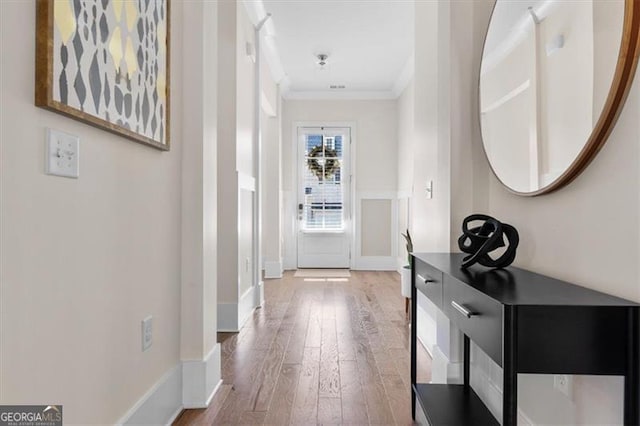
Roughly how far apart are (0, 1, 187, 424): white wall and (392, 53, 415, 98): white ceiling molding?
152 inches

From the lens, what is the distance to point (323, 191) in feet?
20.5

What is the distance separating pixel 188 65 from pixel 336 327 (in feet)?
7.17

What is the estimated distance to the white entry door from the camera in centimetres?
621

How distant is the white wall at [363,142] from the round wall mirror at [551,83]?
4.26 m

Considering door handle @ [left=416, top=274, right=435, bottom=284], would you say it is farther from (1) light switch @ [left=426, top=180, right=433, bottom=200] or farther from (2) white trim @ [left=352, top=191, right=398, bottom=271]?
(2) white trim @ [left=352, top=191, right=398, bottom=271]

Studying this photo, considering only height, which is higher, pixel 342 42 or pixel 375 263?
pixel 342 42

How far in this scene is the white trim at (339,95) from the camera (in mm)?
6059

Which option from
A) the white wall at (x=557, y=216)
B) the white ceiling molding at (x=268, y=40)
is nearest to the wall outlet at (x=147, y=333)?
the white wall at (x=557, y=216)

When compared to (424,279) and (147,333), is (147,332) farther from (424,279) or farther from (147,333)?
(424,279)

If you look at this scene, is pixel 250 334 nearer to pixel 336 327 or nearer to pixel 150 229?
pixel 336 327

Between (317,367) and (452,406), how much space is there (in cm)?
93

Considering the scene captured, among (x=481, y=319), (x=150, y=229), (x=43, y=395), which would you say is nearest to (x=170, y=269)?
(x=150, y=229)

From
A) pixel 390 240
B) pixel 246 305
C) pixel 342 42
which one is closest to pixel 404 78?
pixel 342 42

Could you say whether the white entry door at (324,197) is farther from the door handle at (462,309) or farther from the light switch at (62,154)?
the light switch at (62,154)
